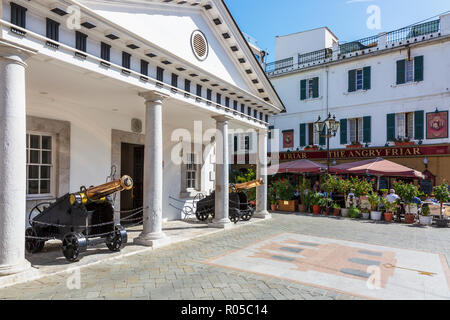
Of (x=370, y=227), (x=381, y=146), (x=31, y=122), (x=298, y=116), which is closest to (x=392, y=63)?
(x=381, y=146)

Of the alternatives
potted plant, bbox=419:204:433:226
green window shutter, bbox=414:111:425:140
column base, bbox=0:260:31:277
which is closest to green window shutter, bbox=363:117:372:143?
green window shutter, bbox=414:111:425:140

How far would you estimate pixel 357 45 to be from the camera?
2275cm

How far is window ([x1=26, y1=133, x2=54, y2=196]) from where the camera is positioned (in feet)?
26.5

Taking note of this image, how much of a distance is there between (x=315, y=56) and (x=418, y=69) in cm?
719

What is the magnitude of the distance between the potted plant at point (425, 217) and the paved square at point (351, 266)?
5.90m

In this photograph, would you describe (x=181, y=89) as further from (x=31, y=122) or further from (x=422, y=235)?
(x=422, y=235)

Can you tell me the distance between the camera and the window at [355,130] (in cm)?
2100

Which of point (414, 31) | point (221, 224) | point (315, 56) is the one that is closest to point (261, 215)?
point (221, 224)

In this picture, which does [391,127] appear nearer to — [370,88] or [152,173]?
[370,88]

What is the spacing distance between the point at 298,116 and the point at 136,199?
15364 millimetres

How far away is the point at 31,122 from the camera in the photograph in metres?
7.89

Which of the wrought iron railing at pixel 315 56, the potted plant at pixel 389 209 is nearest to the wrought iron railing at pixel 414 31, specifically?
the wrought iron railing at pixel 315 56

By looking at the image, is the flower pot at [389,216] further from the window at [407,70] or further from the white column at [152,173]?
the white column at [152,173]

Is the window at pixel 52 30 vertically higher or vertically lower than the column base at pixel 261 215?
higher
